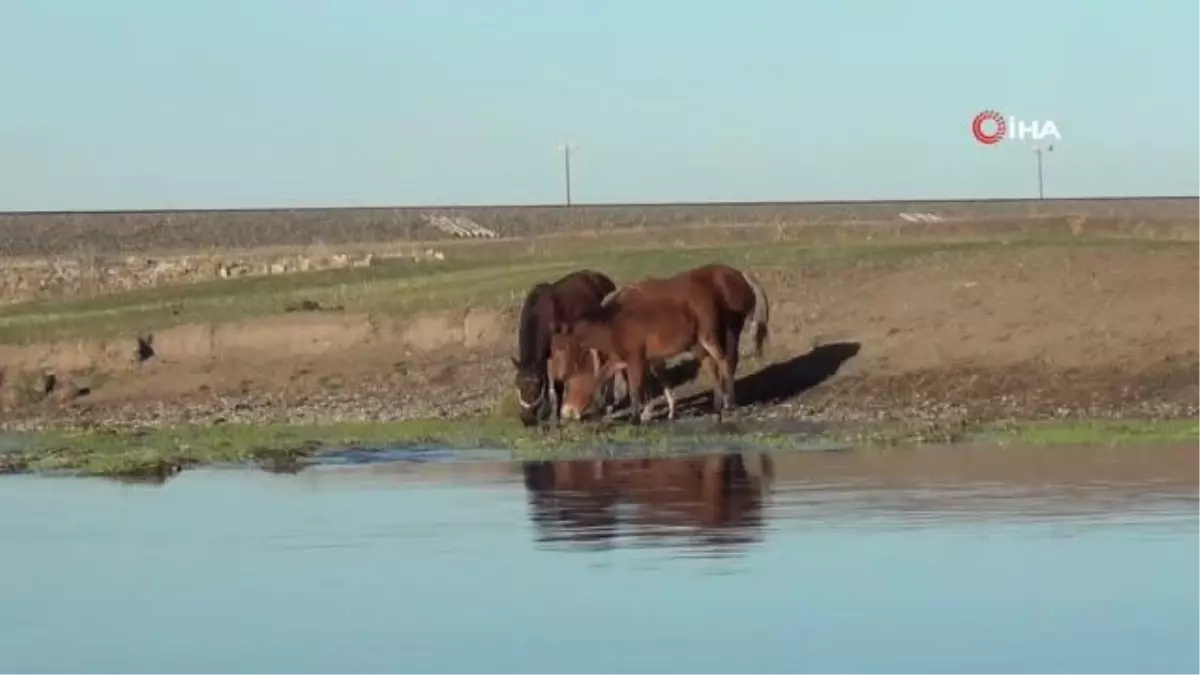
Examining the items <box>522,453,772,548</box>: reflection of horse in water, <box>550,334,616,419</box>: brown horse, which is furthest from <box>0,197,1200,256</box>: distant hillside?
<box>522,453,772,548</box>: reflection of horse in water

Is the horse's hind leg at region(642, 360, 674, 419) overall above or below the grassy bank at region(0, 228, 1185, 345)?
below

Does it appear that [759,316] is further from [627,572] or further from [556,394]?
[627,572]

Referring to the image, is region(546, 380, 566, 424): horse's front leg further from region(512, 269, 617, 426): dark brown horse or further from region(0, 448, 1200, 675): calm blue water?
region(0, 448, 1200, 675): calm blue water

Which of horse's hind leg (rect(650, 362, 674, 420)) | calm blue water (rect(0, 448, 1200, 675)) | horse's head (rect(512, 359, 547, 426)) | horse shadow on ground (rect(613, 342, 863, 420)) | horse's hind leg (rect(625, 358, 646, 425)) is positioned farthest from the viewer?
horse shadow on ground (rect(613, 342, 863, 420))

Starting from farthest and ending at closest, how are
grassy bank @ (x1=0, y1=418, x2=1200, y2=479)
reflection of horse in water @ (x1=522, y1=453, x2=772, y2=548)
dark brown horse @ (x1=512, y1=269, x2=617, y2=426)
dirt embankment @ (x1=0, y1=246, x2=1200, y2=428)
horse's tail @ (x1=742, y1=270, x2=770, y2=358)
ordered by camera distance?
horse's tail @ (x1=742, y1=270, x2=770, y2=358), dirt embankment @ (x1=0, y1=246, x2=1200, y2=428), dark brown horse @ (x1=512, y1=269, x2=617, y2=426), grassy bank @ (x1=0, y1=418, x2=1200, y2=479), reflection of horse in water @ (x1=522, y1=453, x2=772, y2=548)

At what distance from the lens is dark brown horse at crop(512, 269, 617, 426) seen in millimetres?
27062

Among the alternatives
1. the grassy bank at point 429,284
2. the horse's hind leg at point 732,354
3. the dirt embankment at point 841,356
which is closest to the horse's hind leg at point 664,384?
the horse's hind leg at point 732,354

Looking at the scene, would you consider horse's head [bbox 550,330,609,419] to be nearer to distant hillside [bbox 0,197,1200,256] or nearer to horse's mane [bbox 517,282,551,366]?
horse's mane [bbox 517,282,551,366]

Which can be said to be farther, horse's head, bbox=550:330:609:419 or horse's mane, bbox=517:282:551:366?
horse's mane, bbox=517:282:551:366

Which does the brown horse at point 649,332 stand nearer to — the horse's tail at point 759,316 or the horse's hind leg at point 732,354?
the horse's hind leg at point 732,354

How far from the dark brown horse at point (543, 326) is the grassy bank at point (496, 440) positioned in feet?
1.33

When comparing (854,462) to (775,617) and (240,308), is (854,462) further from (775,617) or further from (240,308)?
(240,308)

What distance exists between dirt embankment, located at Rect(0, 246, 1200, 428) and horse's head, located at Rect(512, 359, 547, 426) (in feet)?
5.19

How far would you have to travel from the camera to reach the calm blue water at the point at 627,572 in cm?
1184
